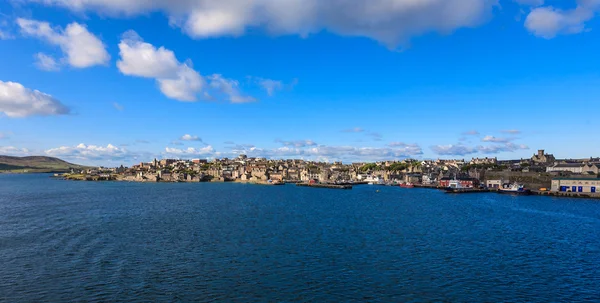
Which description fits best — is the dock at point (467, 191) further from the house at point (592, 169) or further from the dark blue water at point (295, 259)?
the dark blue water at point (295, 259)

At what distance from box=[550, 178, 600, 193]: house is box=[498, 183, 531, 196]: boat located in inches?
193

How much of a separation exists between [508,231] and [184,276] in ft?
85.5

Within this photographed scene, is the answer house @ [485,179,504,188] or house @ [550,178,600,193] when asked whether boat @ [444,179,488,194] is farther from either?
house @ [550,178,600,193]

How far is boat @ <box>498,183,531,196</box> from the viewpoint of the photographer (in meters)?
75.2

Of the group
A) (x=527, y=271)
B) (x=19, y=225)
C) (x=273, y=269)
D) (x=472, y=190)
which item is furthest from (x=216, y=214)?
(x=472, y=190)

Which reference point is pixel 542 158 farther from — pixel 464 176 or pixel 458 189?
pixel 458 189

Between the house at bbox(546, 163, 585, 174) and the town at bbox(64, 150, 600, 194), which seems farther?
the house at bbox(546, 163, 585, 174)

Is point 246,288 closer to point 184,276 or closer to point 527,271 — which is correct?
point 184,276

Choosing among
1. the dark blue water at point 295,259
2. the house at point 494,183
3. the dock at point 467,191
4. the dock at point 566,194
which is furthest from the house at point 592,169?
the dark blue water at point 295,259

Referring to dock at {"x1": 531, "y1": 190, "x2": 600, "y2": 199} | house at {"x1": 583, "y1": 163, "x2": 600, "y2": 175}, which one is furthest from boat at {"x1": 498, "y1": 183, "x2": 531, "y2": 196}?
house at {"x1": 583, "y1": 163, "x2": 600, "y2": 175}

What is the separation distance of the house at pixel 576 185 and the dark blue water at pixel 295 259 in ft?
122

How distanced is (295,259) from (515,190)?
69143mm

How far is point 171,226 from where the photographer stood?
3356 centimetres

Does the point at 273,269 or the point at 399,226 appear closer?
the point at 273,269
